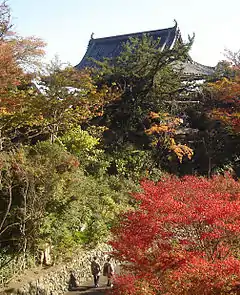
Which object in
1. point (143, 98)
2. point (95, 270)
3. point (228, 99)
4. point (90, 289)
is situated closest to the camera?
point (95, 270)

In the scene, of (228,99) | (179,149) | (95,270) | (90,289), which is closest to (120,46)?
(228,99)

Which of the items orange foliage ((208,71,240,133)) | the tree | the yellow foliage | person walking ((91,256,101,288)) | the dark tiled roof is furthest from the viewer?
the dark tiled roof

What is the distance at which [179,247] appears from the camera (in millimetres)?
7336

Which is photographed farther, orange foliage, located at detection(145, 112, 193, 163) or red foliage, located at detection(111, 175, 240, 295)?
orange foliage, located at detection(145, 112, 193, 163)

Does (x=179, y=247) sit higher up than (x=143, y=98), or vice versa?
(x=143, y=98)

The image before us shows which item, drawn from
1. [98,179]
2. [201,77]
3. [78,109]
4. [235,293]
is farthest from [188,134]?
[235,293]

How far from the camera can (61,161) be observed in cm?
1243

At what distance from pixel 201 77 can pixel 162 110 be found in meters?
5.37

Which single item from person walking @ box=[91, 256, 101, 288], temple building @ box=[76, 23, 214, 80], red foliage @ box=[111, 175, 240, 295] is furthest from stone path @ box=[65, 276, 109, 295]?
temple building @ box=[76, 23, 214, 80]

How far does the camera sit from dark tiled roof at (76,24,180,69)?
98.9 ft

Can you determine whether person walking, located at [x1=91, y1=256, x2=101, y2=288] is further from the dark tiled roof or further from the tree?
the dark tiled roof

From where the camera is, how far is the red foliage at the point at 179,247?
6012 millimetres

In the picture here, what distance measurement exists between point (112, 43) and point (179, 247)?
92.3ft

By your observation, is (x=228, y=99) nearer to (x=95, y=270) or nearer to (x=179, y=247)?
(x=95, y=270)
